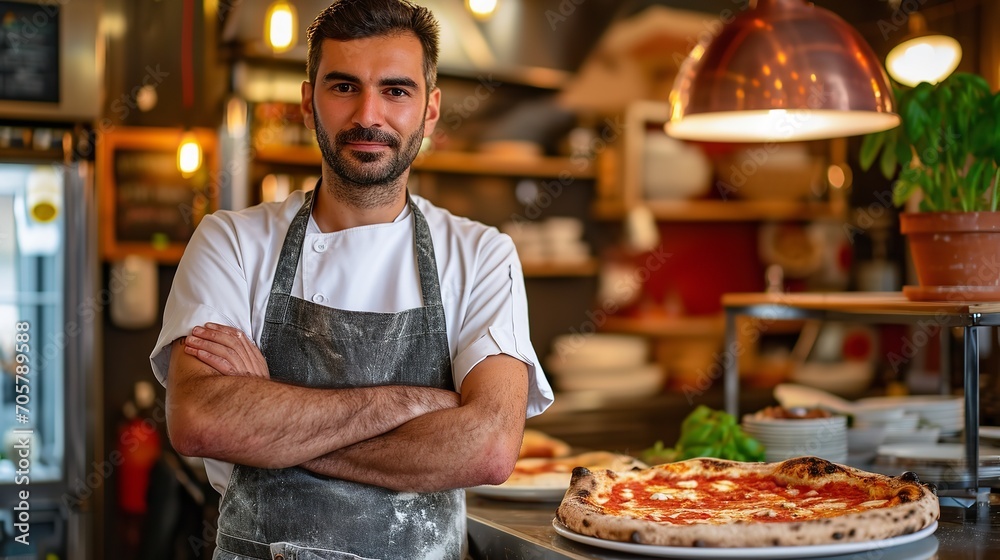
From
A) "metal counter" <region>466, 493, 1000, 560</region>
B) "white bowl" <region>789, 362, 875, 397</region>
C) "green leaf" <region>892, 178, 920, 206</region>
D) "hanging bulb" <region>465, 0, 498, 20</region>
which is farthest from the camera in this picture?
"white bowl" <region>789, 362, 875, 397</region>

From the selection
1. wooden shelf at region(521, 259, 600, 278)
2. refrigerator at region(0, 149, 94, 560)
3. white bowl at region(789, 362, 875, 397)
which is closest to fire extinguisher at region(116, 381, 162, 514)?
refrigerator at region(0, 149, 94, 560)

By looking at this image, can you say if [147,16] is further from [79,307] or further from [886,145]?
[886,145]

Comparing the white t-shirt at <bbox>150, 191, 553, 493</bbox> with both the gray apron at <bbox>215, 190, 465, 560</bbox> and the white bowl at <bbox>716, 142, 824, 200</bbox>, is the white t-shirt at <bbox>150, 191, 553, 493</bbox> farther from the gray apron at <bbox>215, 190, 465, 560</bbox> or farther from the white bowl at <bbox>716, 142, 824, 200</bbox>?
the white bowl at <bbox>716, 142, 824, 200</bbox>

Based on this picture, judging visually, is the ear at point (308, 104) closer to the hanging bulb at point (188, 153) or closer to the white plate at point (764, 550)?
the white plate at point (764, 550)

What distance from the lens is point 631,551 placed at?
5.12ft

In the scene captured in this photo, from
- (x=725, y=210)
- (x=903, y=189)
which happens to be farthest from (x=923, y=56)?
(x=903, y=189)

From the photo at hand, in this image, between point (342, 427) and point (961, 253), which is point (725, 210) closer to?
point (961, 253)

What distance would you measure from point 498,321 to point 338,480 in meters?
0.42

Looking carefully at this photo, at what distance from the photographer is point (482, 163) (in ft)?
16.3

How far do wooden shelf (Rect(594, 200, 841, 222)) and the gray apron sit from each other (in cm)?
356

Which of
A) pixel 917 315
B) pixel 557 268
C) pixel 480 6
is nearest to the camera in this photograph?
pixel 917 315

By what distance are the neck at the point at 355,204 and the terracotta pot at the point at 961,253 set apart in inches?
47.0

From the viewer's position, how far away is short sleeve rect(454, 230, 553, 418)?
1.81m

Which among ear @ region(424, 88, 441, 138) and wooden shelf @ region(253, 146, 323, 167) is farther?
wooden shelf @ region(253, 146, 323, 167)
